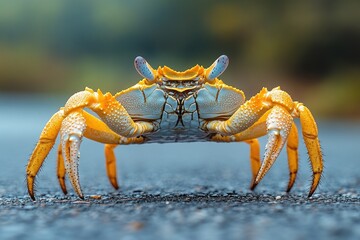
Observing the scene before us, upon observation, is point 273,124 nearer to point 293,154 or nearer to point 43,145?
point 293,154

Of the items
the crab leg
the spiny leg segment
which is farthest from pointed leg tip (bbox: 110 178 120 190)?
the crab leg

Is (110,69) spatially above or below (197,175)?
above

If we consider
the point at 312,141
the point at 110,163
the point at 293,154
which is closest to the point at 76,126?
the point at 110,163

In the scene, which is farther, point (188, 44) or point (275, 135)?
point (188, 44)

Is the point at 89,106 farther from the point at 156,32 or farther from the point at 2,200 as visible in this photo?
the point at 156,32

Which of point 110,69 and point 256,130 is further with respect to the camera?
point 110,69

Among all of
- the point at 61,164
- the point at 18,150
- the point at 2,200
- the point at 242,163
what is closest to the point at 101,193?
the point at 61,164

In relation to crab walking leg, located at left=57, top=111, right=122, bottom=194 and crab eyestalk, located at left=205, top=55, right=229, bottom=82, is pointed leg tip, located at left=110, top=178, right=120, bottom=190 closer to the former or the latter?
crab walking leg, located at left=57, top=111, right=122, bottom=194
